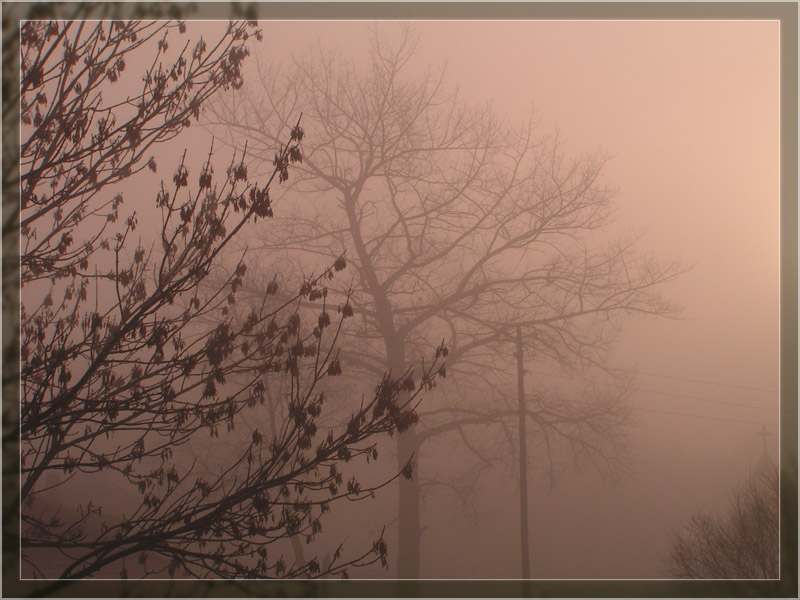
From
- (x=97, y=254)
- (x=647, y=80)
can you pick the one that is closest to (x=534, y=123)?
(x=647, y=80)

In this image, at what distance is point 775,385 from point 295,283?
3.71 metres

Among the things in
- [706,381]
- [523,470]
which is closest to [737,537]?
[706,381]

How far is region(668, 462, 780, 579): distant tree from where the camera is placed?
491 cm

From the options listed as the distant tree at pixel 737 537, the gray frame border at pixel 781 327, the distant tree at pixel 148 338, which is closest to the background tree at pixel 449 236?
the distant tree at pixel 737 537

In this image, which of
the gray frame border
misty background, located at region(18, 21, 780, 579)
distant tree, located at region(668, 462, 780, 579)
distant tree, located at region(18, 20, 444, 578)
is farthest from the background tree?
distant tree, located at region(18, 20, 444, 578)

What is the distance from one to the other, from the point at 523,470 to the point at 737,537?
5.18 feet

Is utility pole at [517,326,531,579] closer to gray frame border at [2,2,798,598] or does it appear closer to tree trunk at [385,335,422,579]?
gray frame border at [2,2,798,598]

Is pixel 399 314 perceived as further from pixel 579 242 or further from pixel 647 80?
pixel 647 80

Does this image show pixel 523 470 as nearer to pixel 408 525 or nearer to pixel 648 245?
pixel 408 525

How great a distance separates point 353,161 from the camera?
6.46m

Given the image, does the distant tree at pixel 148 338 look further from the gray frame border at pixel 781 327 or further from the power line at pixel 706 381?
the power line at pixel 706 381

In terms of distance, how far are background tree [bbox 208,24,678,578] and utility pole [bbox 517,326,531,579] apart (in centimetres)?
11

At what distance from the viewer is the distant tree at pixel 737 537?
491 centimetres

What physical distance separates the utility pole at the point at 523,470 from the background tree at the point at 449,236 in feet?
0.37
